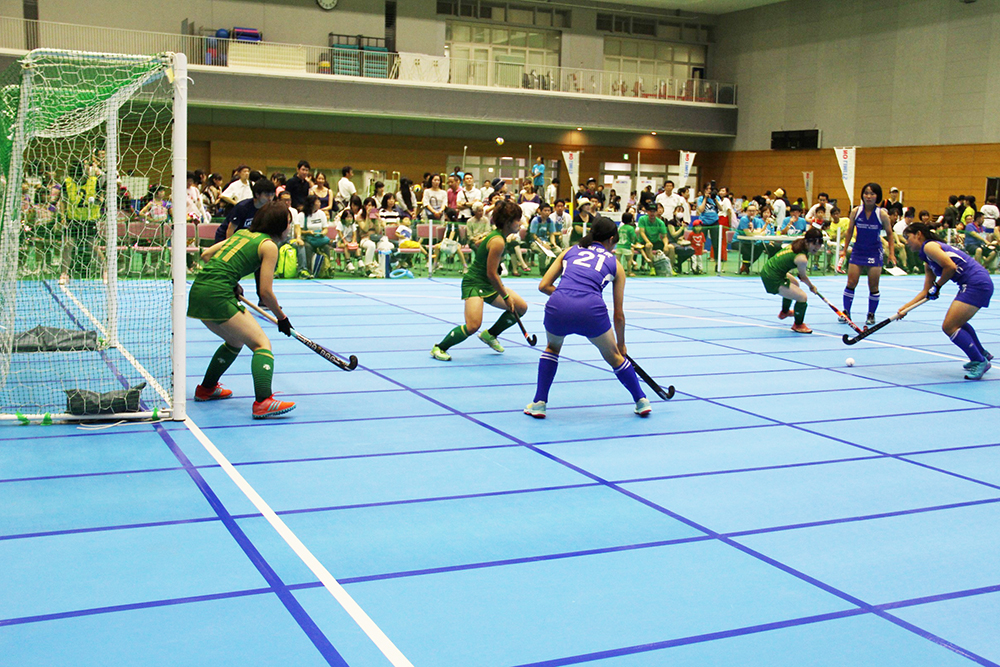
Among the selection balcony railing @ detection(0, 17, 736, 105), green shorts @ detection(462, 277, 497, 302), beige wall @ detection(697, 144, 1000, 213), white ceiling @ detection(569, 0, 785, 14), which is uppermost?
white ceiling @ detection(569, 0, 785, 14)

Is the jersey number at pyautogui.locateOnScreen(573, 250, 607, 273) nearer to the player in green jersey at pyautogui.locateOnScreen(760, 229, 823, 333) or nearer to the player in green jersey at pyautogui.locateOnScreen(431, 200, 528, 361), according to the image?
the player in green jersey at pyautogui.locateOnScreen(431, 200, 528, 361)

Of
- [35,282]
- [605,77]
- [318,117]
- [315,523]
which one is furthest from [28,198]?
[605,77]

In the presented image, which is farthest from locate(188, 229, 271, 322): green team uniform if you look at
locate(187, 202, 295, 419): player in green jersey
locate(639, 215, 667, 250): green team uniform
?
locate(639, 215, 667, 250): green team uniform

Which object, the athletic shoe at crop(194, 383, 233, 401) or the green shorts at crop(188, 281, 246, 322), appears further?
the athletic shoe at crop(194, 383, 233, 401)

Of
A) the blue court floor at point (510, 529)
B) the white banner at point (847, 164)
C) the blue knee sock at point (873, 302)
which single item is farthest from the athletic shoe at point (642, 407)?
the white banner at point (847, 164)

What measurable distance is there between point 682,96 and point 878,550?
34.8 meters

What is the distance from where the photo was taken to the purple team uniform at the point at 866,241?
12227 millimetres

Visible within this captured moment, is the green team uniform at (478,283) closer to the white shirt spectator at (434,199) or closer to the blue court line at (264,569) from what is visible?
the blue court line at (264,569)

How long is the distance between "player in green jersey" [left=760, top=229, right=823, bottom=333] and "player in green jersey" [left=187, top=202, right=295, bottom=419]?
6.98 m

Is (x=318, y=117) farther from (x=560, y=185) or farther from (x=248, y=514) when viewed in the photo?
(x=248, y=514)

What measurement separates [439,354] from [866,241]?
6.37 m

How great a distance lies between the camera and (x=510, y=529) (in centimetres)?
457

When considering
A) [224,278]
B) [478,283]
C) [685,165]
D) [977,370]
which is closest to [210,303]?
[224,278]

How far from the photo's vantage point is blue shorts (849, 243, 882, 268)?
12.3 m
